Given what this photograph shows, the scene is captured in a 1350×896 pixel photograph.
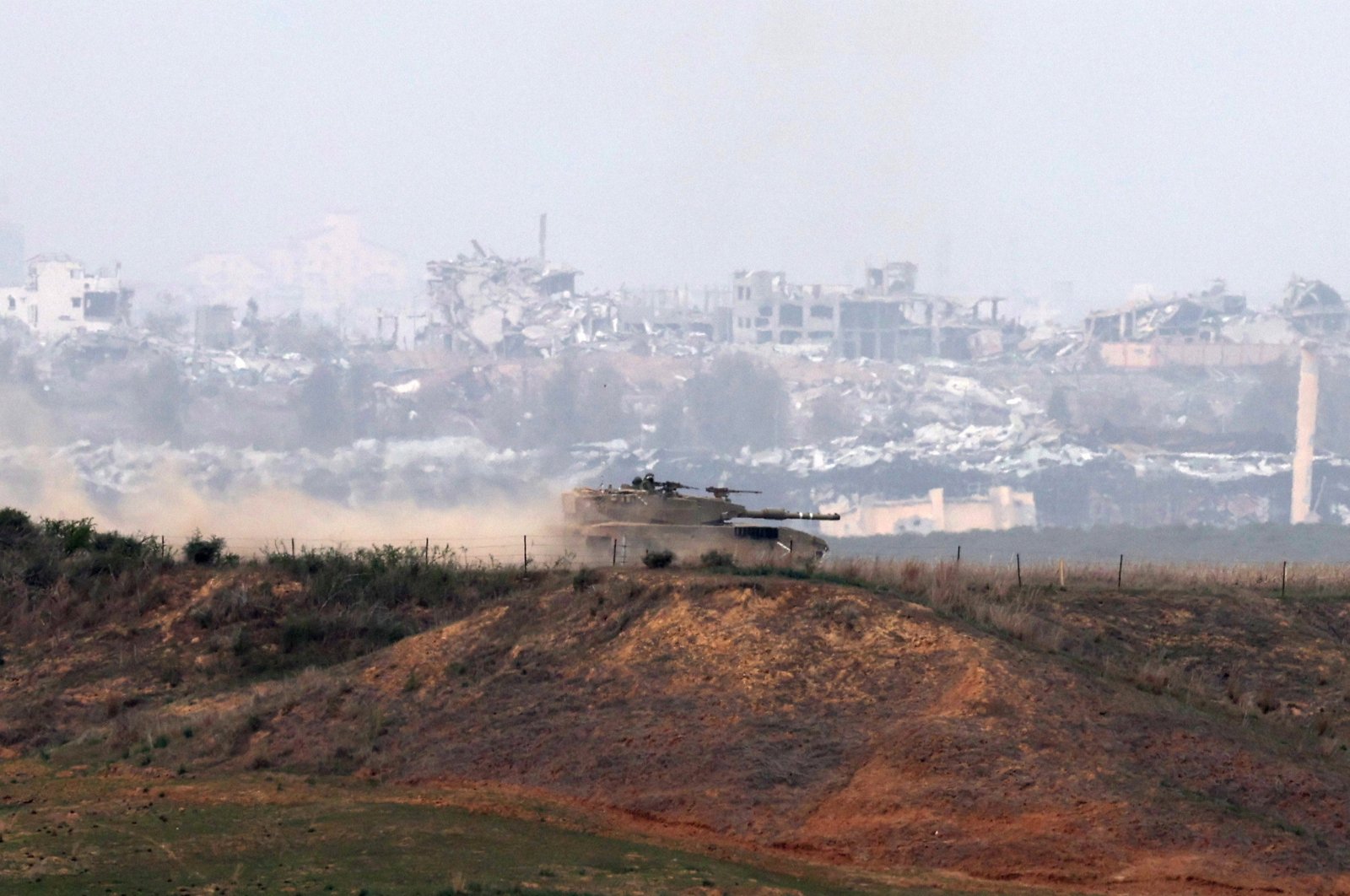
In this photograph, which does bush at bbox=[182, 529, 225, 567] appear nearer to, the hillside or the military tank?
the hillside

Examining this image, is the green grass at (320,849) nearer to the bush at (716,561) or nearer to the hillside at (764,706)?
the hillside at (764,706)

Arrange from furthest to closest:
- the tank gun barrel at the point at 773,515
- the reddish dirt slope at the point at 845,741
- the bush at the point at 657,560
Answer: the tank gun barrel at the point at 773,515 < the bush at the point at 657,560 < the reddish dirt slope at the point at 845,741

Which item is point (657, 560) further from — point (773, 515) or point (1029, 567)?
point (1029, 567)

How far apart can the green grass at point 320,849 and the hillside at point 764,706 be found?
866mm

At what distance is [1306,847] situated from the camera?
25.8 metres

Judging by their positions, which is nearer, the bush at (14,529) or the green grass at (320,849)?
the green grass at (320,849)

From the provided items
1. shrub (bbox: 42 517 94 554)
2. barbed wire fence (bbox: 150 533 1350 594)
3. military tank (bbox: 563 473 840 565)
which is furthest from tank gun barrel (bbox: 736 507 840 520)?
shrub (bbox: 42 517 94 554)

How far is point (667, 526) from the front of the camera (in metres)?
50.8

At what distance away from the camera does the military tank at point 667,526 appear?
49.4 meters

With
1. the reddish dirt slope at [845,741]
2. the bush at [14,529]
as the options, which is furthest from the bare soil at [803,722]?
the bush at [14,529]

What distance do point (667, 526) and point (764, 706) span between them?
20016 mm

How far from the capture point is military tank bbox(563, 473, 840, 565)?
4938 cm

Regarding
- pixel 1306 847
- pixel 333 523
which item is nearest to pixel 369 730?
pixel 1306 847

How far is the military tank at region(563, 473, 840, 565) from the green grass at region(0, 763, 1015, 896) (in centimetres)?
2069
